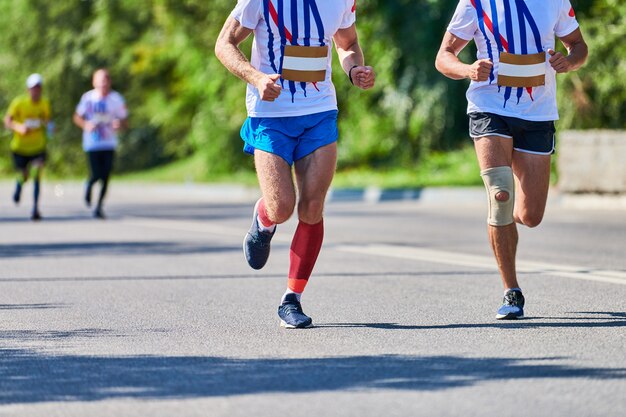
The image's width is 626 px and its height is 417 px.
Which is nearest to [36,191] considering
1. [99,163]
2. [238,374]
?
[99,163]

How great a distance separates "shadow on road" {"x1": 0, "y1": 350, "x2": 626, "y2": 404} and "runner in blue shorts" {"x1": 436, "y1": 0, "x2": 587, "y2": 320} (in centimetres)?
158

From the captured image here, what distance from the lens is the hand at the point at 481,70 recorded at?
7.36m

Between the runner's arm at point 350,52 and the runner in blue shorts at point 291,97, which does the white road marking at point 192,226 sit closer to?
the runner's arm at point 350,52

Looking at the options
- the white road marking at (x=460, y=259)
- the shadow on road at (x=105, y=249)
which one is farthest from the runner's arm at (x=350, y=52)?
the shadow on road at (x=105, y=249)

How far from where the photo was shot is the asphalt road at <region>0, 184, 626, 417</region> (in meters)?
5.30

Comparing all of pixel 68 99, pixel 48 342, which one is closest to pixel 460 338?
pixel 48 342

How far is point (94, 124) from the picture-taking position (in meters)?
19.0

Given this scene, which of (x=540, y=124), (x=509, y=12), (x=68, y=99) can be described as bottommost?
(x=68, y=99)

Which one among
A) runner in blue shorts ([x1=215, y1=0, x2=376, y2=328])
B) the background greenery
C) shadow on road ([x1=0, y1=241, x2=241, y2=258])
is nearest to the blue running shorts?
runner in blue shorts ([x1=215, y1=0, x2=376, y2=328])

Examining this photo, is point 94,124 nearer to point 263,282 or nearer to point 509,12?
point 263,282

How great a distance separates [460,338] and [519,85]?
4.82 feet

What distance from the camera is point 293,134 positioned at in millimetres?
7305

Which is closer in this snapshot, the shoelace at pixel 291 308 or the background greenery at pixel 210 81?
the shoelace at pixel 291 308

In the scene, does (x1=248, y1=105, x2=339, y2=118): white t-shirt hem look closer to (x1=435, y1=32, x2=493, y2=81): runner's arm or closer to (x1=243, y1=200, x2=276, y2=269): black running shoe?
(x1=243, y1=200, x2=276, y2=269): black running shoe
